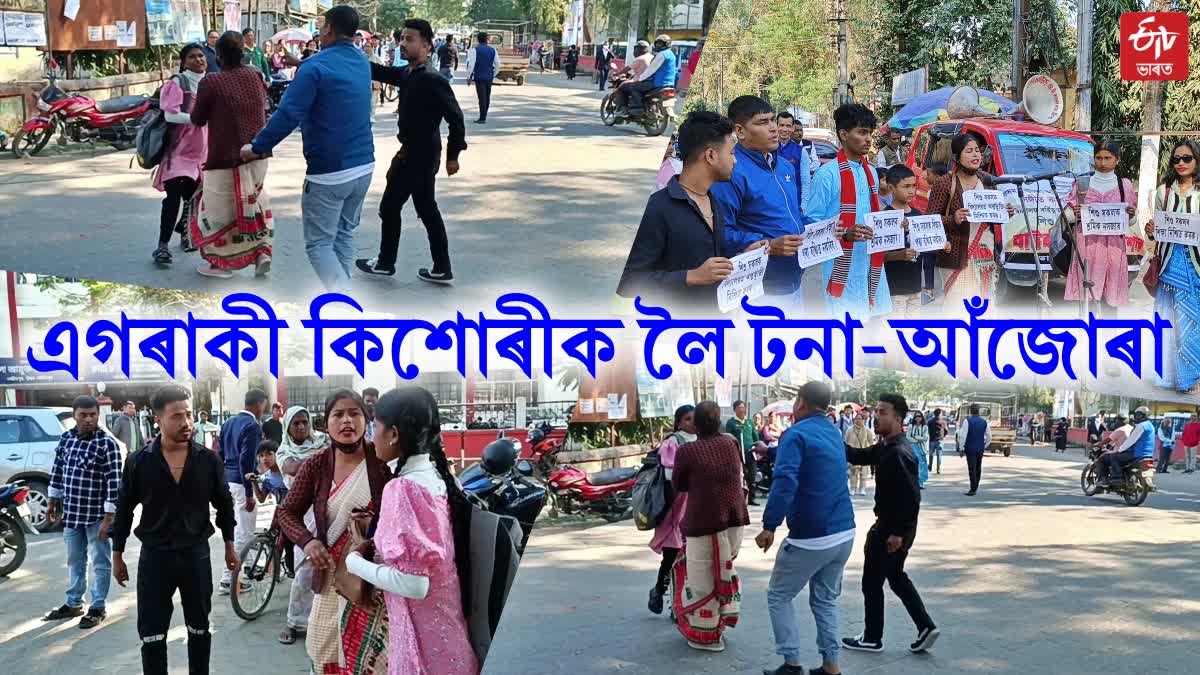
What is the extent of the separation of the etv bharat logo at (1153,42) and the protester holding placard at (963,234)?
491 cm

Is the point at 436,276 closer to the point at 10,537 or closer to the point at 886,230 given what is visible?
the point at 886,230

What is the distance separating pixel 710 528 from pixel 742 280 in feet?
3.85

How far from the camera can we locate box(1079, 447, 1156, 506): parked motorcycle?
4.18m

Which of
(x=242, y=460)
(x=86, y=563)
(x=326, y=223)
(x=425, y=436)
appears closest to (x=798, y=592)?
(x=425, y=436)

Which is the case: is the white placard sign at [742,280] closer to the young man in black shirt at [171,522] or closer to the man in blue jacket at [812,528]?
the man in blue jacket at [812,528]

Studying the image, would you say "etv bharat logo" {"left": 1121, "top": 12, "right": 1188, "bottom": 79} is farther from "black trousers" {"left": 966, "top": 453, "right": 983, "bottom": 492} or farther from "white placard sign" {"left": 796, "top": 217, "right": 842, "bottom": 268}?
"black trousers" {"left": 966, "top": 453, "right": 983, "bottom": 492}

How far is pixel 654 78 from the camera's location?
13.8 metres

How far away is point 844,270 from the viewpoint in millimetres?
5457

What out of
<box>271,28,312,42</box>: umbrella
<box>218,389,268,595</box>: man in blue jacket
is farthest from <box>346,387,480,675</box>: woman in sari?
<box>271,28,312,42</box>: umbrella

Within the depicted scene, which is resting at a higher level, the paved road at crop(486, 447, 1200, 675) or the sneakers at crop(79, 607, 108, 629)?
the paved road at crop(486, 447, 1200, 675)

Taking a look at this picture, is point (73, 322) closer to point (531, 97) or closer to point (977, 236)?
point (977, 236)

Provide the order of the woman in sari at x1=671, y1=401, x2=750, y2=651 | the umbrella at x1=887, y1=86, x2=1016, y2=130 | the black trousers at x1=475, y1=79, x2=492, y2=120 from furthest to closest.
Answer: the black trousers at x1=475, y1=79, x2=492, y2=120 → the umbrella at x1=887, y1=86, x2=1016, y2=130 → the woman in sari at x1=671, y1=401, x2=750, y2=651

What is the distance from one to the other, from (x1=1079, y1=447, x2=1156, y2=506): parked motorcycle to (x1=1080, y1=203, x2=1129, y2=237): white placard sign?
9.25ft

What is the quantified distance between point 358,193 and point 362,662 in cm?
258
